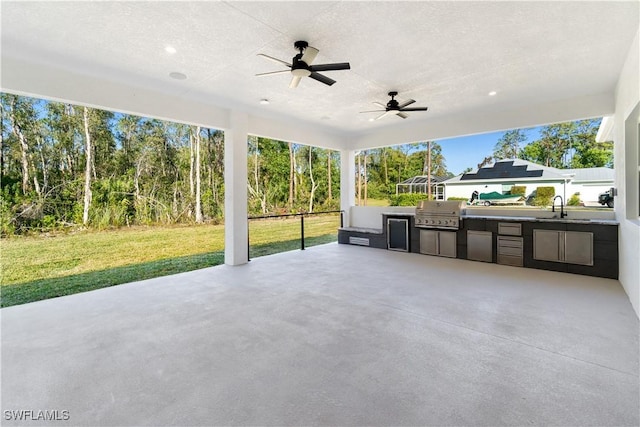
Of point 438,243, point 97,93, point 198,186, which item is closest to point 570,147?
point 438,243

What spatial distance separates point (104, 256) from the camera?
640cm

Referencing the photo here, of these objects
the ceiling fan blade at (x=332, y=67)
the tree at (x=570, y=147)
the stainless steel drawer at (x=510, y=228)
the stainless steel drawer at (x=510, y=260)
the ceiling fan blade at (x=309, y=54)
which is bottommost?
the stainless steel drawer at (x=510, y=260)

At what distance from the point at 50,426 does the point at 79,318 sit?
6.10 feet

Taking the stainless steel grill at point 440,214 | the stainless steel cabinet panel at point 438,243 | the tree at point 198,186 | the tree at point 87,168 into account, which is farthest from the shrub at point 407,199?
the tree at point 87,168

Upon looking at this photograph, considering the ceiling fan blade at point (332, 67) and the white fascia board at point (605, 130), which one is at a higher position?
the ceiling fan blade at point (332, 67)

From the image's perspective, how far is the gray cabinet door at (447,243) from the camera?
589 cm

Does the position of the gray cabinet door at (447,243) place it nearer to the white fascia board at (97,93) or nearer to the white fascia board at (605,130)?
the white fascia board at (605,130)

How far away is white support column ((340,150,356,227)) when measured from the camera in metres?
8.13

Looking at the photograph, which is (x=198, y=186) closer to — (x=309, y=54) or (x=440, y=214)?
(x=309, y=54)

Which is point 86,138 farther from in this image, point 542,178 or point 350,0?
point 542,178

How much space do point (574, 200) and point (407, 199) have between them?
10.9ft

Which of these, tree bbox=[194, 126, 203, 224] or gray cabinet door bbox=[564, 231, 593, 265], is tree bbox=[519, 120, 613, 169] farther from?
tree bbox=[194, 126, 203, 224]

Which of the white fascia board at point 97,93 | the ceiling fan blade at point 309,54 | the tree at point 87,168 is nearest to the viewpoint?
the ceiling fan blade at point 309,54

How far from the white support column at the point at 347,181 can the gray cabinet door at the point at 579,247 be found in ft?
16.0
